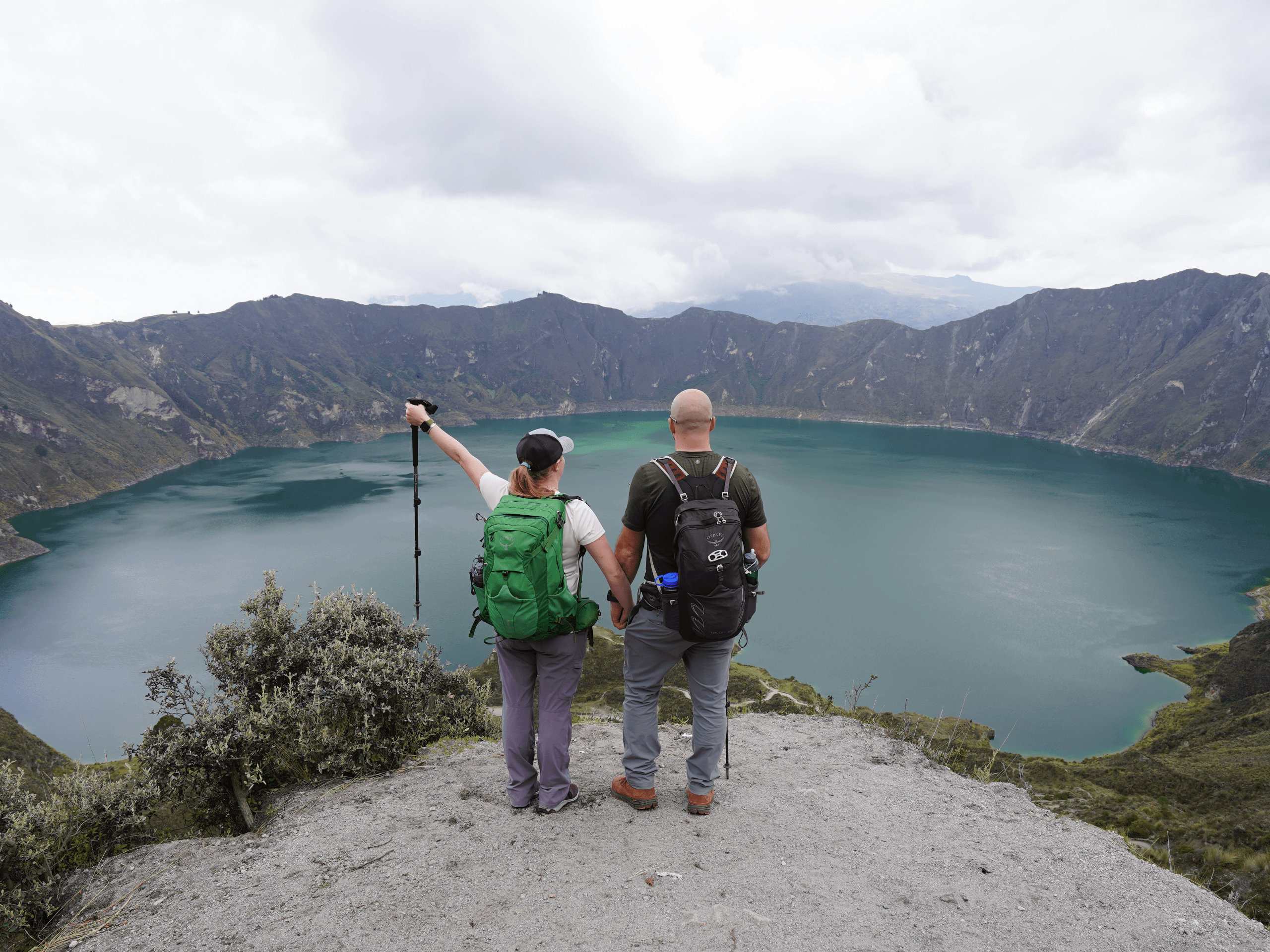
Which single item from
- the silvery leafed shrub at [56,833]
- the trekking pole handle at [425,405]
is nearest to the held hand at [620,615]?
the trekking pole handle at [425,405]

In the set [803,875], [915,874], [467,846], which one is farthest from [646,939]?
[915,874]

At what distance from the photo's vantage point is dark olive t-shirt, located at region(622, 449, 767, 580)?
A: 4.09 metres

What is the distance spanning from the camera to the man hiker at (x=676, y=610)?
4094 mm

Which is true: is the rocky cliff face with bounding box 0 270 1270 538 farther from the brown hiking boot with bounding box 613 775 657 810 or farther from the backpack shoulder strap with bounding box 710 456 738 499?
the backpack shoulder strap with bounding box 710 456 738 499

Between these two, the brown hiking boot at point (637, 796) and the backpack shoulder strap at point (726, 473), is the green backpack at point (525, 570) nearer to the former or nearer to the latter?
the backpack shoulder strap at point (726, 473)

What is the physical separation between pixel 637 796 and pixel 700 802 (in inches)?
19.7

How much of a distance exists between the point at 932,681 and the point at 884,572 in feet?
61.8

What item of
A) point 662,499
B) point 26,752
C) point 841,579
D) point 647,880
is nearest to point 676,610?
point 662,499

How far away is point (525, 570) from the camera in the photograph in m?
3.91

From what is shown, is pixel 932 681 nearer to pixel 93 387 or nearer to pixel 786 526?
pixel 786 526

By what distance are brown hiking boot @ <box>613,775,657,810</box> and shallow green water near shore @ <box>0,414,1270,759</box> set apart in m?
29.3

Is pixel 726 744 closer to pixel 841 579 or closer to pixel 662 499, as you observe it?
pixel 662 499

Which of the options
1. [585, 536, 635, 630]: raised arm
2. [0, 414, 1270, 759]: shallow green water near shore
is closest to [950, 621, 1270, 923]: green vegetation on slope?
[0, 414, 1270, 759]: shallow green water near shore

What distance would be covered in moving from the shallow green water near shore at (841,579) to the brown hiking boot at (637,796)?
96.0 ft
